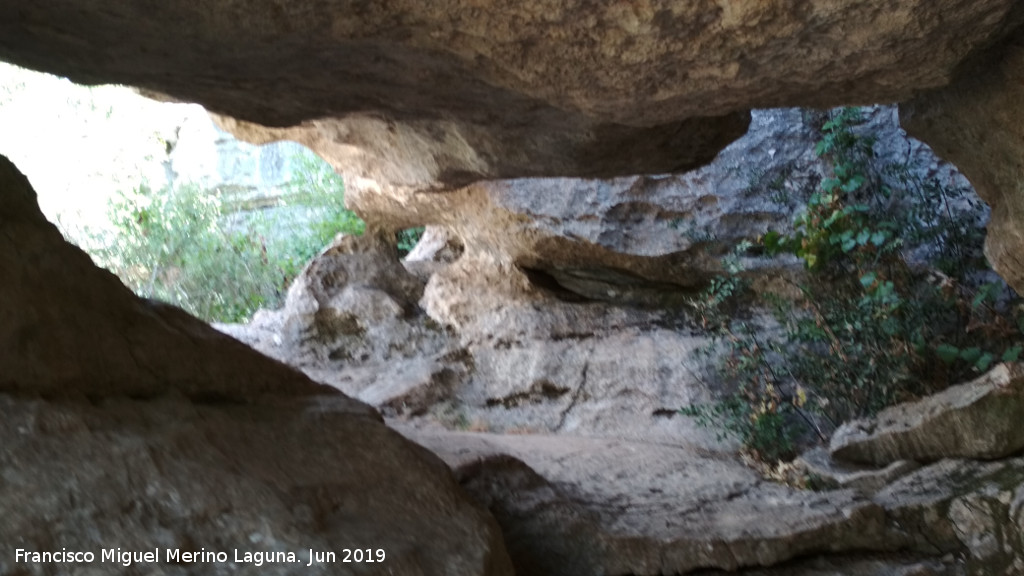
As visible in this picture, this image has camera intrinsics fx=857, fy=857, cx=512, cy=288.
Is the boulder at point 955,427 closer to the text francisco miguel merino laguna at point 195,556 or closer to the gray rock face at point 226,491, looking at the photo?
the gray rock face at point 226,491

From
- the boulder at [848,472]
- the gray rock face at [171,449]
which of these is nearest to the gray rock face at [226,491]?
the gray rock face at [171,449]

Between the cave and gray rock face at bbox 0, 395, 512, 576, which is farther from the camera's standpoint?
the cave

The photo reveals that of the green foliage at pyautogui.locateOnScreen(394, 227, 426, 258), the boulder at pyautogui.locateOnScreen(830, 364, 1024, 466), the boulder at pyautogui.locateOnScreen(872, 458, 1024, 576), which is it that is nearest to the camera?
the boulder at pyautogui.locateOnScreen(872, 458, 1024, 576)

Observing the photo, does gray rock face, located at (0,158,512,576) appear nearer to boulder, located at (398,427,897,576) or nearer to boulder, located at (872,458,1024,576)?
boulder, located at (398,427,897,576)

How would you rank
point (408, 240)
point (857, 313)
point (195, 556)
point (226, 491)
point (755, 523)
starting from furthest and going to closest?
1. point (408, 240)
2. point (857, 313)
3. point (755, 523)
4. point (226, 491)
5. point (195, 556)

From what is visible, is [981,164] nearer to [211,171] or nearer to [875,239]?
[875,239]

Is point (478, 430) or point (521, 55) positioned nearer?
point (521, 55)

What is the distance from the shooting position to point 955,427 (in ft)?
13.6

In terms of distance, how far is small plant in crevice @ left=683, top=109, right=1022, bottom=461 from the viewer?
16.7 ft

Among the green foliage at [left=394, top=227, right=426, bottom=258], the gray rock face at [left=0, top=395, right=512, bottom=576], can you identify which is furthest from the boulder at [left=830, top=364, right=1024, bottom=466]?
the green foliage at [left=394, top=227, right=426, bottom=258]

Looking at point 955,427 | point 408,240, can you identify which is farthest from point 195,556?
point 408,240

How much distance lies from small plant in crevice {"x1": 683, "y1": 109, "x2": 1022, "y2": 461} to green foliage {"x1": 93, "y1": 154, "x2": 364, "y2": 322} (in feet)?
15.4

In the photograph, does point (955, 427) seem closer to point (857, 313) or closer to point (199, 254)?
point (857, 313)

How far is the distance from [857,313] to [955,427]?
1294 mm
